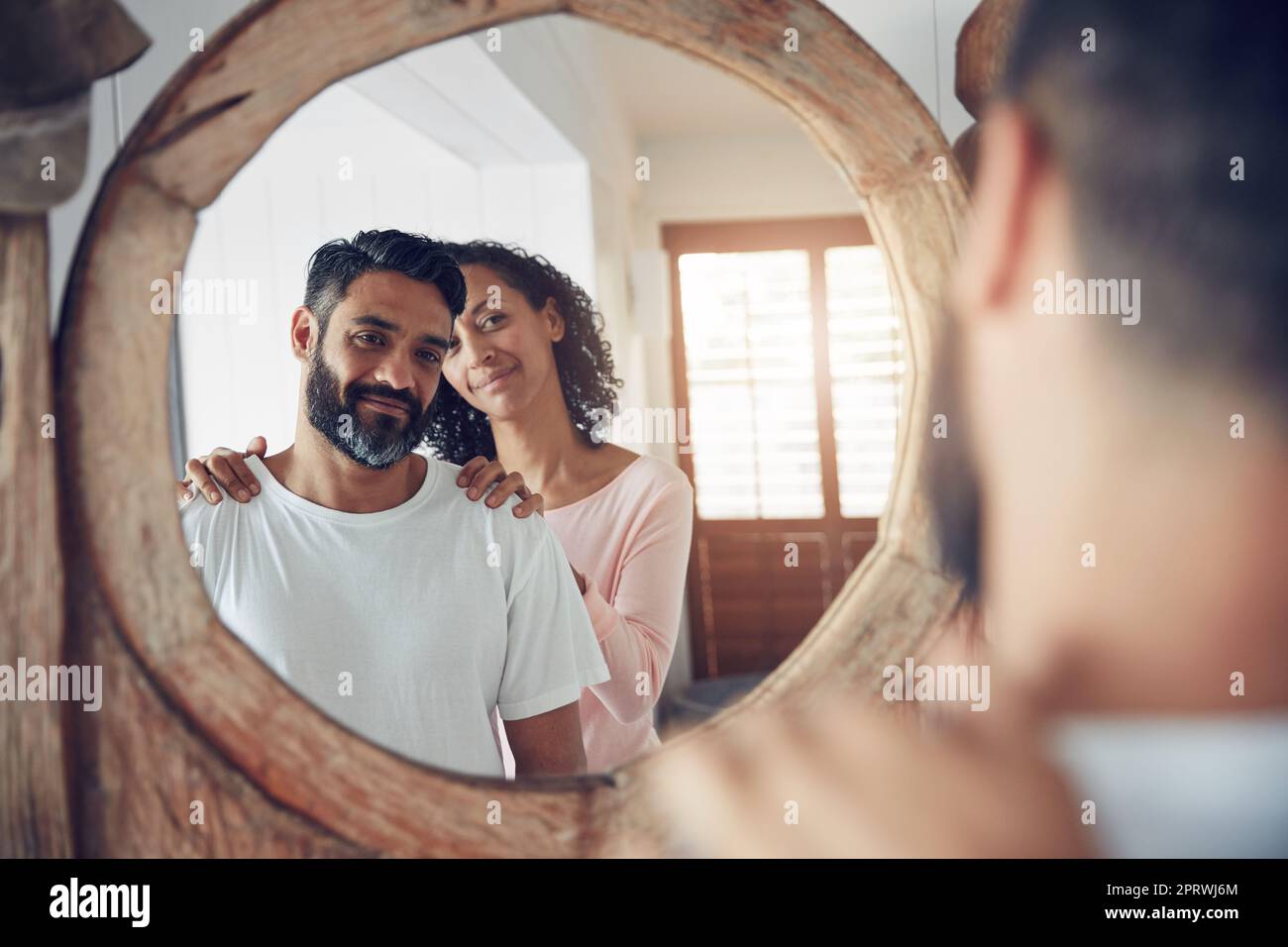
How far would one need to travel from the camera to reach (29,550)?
563 millimetres

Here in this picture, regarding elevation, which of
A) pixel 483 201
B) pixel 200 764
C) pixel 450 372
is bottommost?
pixel 200 764

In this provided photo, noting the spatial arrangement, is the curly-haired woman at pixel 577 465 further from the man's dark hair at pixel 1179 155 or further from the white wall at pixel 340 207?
the man's dark hair at pixel 1179 155

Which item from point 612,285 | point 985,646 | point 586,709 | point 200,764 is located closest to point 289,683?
point 200,764

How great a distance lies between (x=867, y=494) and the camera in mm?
611

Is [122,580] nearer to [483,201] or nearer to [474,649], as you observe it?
[474,649]

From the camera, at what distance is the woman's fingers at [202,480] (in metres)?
0.62

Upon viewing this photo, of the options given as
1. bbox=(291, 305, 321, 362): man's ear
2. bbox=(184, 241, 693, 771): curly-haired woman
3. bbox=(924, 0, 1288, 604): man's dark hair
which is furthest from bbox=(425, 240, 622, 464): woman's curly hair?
bbox=(924, 0, 1288, 604): man's dark hair

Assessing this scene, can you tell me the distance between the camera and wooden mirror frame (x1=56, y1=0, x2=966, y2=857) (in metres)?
0.56

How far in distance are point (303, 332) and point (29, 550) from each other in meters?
0.22

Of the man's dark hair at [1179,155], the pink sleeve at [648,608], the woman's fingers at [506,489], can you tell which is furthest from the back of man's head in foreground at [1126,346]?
the woman's fingers at [506,489]

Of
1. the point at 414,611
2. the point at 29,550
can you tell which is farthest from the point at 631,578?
the point at 29,550

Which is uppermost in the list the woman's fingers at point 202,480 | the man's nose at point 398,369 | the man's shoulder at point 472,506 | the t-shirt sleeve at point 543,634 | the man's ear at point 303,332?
the man's ear at point 303,332

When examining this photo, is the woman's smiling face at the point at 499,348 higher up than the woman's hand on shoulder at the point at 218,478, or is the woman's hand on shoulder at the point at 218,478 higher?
the woman's smiling face at the point at 499,348

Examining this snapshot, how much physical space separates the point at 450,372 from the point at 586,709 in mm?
254
